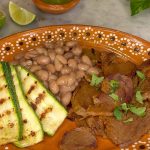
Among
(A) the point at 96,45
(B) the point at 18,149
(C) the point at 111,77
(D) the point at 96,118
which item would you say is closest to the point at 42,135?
(B) the point at 18,149

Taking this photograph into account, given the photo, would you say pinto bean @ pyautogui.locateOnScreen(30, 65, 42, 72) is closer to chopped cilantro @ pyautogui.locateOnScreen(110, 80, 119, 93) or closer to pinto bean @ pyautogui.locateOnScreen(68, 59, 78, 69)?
pinto bean @ pyautogui.locateOnScreen(68, 59, 78, 69)

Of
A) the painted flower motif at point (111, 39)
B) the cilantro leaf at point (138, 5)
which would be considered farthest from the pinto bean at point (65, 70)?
the cilantro leaf at point (138, 5)

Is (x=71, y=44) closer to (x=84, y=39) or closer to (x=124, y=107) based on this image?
(x=84, y=39)

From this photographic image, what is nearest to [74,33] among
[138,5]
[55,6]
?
[55,6]

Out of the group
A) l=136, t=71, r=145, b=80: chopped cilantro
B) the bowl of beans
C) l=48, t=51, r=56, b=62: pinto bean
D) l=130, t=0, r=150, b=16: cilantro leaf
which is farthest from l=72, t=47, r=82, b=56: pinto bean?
l=130, t=0, r=150, b=16: cilantro leaf

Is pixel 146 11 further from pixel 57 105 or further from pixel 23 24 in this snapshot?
pixel 57 105

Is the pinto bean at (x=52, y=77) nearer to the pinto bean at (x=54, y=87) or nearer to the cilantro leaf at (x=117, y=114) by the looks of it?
the pinto bean at (x=54, y=87)

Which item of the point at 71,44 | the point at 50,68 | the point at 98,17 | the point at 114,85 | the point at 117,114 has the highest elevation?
the point at 98,17
